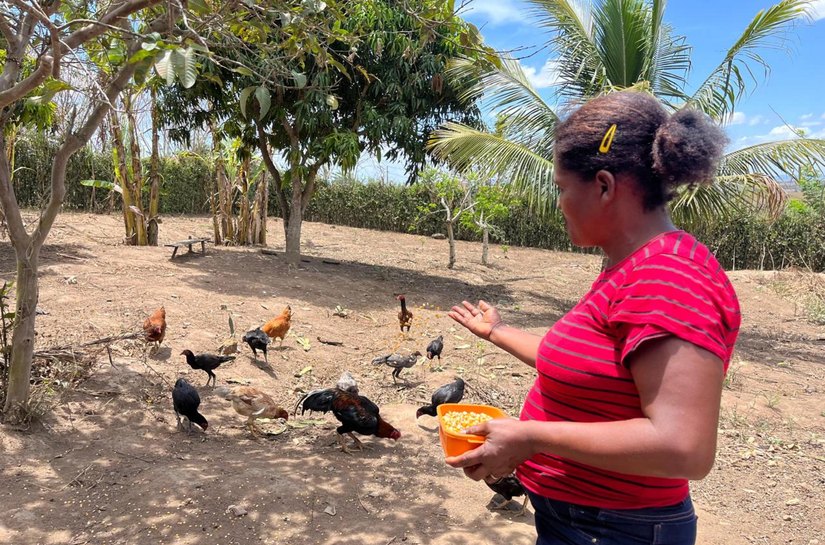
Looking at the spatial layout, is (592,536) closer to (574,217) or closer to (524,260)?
(574,217)

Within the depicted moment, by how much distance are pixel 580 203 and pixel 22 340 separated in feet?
13.3

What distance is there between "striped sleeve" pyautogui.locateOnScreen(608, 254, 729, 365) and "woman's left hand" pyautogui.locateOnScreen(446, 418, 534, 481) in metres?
0.28

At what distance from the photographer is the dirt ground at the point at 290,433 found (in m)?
3.33

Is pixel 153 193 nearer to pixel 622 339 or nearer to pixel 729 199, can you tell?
pixel 729 199

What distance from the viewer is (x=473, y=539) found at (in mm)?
3230

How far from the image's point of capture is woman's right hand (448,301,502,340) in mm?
2014

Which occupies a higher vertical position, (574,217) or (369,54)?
(369,54)

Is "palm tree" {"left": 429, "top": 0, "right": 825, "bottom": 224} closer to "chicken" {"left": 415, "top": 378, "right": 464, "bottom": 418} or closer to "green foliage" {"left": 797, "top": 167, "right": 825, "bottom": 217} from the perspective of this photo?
"chicken" {"left": 415, "top": 378, "right": 464, "bottom": 418}

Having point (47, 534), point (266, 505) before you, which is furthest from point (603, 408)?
point (47, 534)

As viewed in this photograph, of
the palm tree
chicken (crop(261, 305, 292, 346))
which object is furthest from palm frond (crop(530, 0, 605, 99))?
chicken (crop(261, 305, 292, 346))

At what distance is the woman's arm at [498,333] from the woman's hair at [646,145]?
2.05 feet

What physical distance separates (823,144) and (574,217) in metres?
8.80

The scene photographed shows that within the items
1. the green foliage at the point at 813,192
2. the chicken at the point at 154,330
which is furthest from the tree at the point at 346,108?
the green foliage at the point at 813,192

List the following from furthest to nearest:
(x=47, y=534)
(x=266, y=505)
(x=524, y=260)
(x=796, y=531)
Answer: (x=524, y=260), (x=796, y=531), (x=266, y=505), (x=47, y=534)
